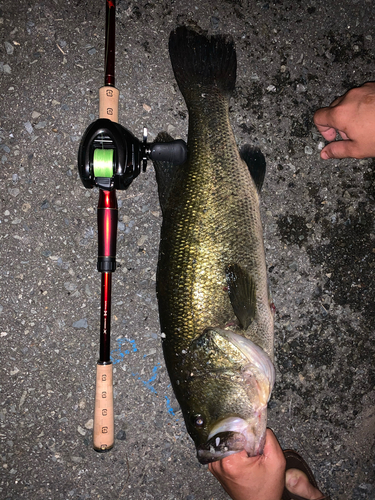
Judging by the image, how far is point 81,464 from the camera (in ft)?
8.27

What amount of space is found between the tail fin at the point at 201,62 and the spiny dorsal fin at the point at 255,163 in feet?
1.40

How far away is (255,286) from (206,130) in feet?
3.45

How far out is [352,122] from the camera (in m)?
2.35

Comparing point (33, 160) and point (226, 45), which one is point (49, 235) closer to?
point (33, 160)

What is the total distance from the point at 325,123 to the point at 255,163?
65cm

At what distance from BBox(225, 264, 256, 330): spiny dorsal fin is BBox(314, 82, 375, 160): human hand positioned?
1.20 m

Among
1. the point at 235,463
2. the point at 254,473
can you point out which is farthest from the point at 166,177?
the point at 254,473

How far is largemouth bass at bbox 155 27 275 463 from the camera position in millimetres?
1989

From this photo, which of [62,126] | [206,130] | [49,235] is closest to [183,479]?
[49,235]

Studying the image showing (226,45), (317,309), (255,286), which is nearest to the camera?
(255,286)

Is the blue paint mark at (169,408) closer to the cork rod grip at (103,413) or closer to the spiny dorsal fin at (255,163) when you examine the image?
the cork rod grip at (103,413)

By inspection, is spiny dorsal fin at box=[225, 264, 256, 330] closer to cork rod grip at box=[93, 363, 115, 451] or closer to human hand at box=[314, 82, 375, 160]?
cork rod grip at box=[93, 363, 115, 451]

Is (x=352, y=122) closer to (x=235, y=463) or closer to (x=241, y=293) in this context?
(x=241, y=293)

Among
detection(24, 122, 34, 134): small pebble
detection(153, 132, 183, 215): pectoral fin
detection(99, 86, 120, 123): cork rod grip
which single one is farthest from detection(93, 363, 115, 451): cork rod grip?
detection(24, 122, 34, 134): small pebble
